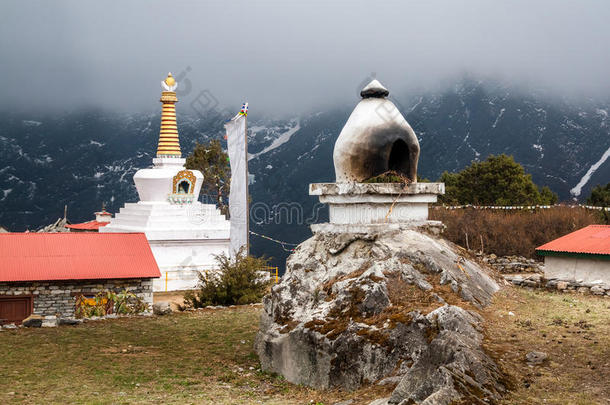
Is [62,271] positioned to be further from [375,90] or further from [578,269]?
[578,269]

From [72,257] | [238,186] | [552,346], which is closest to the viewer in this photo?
[552,346]

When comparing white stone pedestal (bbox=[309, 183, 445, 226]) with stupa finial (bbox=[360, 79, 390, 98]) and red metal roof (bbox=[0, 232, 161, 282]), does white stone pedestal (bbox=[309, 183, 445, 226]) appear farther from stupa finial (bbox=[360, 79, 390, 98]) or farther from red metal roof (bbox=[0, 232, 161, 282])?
red metal roof (bbox=[0, 232, 161, 282])

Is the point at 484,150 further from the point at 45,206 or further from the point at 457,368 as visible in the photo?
the point at 457,368

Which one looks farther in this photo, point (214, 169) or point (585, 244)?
point (214, 169)

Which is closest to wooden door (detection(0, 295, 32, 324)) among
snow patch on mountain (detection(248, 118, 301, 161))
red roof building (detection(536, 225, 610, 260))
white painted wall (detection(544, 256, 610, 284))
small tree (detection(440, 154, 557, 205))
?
red roof building (detection(536, 225, 610, 260))

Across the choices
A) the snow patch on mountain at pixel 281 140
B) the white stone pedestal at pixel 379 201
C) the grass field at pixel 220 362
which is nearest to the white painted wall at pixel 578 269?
the grass field at pixel 220 362

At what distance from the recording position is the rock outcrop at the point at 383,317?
24.8 feet

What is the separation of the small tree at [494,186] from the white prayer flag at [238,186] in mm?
22474

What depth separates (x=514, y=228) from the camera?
29531 mm

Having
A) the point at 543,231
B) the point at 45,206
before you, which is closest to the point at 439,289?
the point at 543,231

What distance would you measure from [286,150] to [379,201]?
10826 centimetres

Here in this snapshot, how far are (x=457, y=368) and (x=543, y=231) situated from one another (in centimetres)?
2414

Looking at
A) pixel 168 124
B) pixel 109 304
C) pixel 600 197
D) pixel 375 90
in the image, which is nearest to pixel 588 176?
pixel 600 197

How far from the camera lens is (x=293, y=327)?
11031mm
